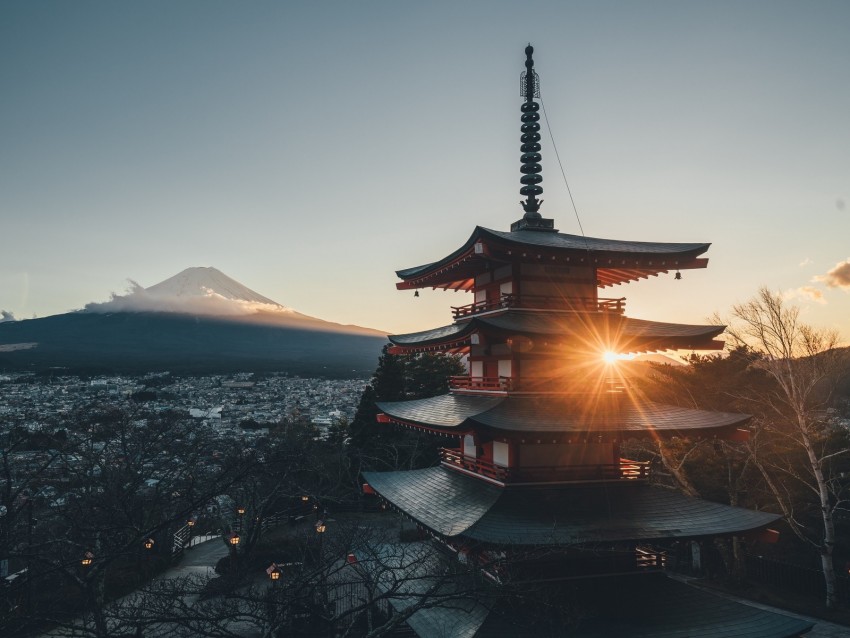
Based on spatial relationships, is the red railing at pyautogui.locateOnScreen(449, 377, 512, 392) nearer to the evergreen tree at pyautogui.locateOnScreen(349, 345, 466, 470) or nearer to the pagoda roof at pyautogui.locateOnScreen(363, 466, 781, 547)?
the pagoda roof at pyautogui.locateOnScreen(363, 466, 781, 547)

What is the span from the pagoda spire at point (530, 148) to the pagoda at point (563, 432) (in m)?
0.05

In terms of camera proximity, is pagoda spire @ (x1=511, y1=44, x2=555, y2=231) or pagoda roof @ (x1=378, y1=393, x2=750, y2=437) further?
pagoda spire @ (x1=511, y1=44, x2=555, y2=231)

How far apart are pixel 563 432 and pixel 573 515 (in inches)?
73.8

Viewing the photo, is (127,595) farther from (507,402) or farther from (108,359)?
(108,359)

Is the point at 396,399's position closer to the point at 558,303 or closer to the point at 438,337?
the point at 438,337

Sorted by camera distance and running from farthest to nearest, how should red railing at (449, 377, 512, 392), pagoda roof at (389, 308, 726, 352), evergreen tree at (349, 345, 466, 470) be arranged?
evergreen tree at (349, 345, 466, 470) → red railing at (449, 377, 512, 392) → pagoda roof at (389, 308, 726, 352)

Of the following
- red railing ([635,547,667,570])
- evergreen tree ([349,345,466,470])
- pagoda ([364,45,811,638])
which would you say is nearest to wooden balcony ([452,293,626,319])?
pagoda ([364,45,811,638])

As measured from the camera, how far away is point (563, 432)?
11.5 meters

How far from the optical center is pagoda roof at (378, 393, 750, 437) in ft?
38.4

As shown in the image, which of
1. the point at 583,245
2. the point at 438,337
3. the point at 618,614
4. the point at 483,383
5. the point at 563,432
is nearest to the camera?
the point at 618,614

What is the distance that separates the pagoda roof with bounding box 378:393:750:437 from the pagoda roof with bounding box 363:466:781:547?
1678 millimetres

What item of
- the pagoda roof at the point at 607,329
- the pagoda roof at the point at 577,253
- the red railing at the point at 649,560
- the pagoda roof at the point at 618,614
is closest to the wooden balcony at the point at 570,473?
the red railing at the point at 649,560

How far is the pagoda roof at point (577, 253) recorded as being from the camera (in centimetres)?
1276

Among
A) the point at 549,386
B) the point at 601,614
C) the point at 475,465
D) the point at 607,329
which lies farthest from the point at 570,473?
the point at 607,329
